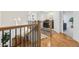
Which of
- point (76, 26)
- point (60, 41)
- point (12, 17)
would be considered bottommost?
point (60, 41)

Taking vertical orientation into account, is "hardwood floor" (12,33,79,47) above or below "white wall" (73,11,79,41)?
below

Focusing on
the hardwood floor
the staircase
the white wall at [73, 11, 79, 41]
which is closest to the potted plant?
the hardwood floor

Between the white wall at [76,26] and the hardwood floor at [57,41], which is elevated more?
the white wall at [76,26]

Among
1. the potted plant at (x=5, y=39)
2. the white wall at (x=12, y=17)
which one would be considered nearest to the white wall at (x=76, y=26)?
the white wall at (x=12, y=17)

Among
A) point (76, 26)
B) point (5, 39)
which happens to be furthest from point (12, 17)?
point (76, 26)

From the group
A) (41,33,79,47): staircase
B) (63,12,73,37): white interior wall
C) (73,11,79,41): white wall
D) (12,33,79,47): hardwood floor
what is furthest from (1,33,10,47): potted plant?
(73,11,79,41): white wall

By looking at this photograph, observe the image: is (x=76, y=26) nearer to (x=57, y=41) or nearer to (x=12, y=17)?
(x=57, y=41)

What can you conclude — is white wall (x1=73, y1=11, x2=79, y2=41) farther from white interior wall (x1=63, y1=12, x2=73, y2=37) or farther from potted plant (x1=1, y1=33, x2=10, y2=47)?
potted plant (x1=1, y1=33, x2=10, y2=47)

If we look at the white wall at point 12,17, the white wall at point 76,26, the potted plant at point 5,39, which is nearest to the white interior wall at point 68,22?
the white wall at point 76,26

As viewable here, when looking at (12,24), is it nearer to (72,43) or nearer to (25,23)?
(25,23)

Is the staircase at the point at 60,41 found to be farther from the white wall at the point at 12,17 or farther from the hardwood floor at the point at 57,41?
the white wall at the point at 12,17

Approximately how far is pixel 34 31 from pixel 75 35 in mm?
552

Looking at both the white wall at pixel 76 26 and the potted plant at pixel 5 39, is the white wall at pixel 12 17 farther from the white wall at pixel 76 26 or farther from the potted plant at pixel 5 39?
the white wall at pixel 76 26
